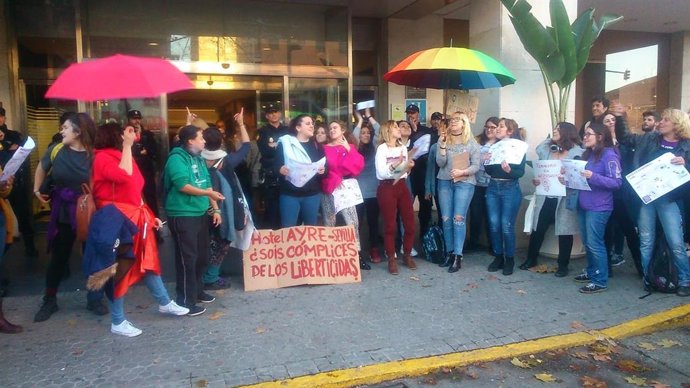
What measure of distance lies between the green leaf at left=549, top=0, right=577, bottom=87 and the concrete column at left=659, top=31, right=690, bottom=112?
8.21 meters

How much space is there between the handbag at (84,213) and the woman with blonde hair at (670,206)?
5.42m

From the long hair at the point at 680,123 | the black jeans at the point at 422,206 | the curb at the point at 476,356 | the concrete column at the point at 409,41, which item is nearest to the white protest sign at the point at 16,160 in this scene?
the curb at the point at 476,356

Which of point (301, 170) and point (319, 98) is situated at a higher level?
point (319, 98)

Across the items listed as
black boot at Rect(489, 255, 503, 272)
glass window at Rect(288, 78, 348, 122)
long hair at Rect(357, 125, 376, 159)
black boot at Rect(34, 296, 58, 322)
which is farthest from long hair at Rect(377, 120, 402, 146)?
black boot at Rect(34, 296, 58, 322)

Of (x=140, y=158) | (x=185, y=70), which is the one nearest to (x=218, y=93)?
(x=185, y=70)

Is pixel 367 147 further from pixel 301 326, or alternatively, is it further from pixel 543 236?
pixel 301 326

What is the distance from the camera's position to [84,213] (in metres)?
4.61

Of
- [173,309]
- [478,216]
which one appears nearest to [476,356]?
[173,309]

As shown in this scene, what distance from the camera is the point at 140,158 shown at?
25.4 feet

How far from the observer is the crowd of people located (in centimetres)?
468

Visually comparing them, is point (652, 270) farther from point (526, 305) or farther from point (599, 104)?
point (599, 104)

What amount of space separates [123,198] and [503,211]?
4224mm

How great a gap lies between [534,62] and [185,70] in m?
5.59

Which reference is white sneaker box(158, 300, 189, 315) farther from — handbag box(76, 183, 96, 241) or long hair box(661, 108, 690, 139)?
long hair box(661, 108, 690, 139)
